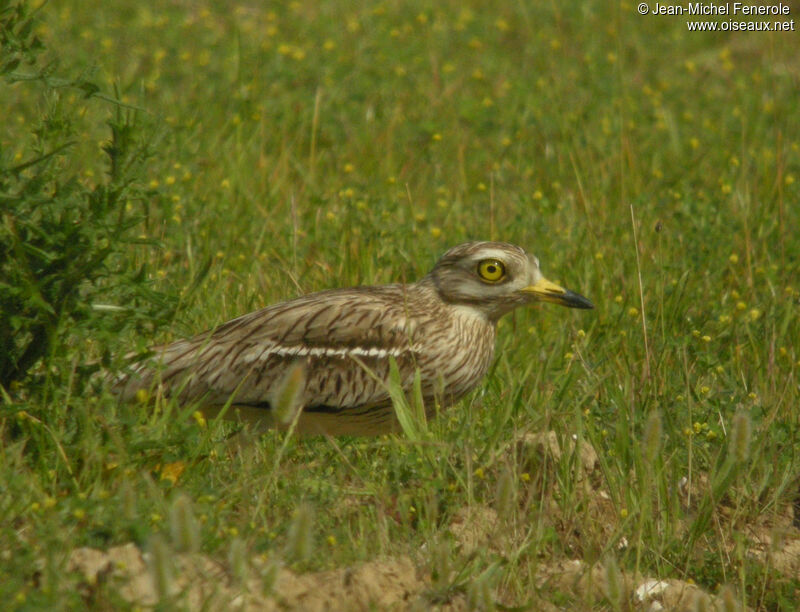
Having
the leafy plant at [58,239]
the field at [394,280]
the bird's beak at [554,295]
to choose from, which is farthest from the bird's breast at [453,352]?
the leafy plant at [58,239]

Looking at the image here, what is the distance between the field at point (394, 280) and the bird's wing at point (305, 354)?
0.55 ft

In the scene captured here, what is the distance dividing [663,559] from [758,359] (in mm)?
1623

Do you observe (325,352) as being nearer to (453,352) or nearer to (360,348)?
(360,348)

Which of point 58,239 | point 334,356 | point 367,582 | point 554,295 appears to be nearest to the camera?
point 367,582

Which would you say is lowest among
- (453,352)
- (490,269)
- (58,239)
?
(453,352)

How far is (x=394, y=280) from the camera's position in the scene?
673 cm

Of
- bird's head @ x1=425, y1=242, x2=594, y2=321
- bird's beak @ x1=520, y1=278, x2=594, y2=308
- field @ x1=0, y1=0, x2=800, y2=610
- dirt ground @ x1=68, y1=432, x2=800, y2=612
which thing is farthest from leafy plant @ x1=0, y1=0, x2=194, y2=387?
bird's beak @ x1=520, y1=278, x2=594, y2=308

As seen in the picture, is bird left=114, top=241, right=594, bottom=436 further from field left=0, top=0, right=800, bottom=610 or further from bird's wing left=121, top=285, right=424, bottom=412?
field left=0, top=0, right=800, bottom=610

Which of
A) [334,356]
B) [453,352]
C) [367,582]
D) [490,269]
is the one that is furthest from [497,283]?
[367,582]

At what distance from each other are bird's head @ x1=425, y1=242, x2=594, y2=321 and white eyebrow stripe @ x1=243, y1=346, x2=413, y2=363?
1.33 ft

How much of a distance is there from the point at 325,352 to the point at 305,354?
8cm

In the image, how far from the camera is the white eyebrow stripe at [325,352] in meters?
5.35

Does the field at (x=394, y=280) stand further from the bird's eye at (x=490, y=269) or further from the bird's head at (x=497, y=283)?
the bird's eye at (x=490, y=269)

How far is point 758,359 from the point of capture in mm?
5984
